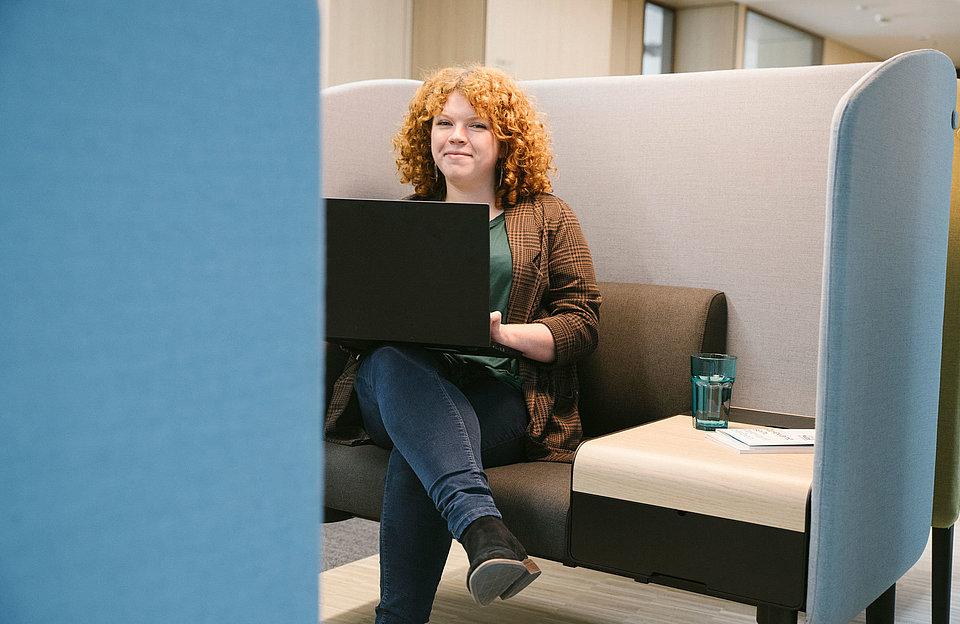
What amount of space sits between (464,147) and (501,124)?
0.09 metres

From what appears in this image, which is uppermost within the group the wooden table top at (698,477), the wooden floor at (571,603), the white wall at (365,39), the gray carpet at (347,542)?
the white wall at (365,39)

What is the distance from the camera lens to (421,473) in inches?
59.0

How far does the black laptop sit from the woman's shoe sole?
1.18ft

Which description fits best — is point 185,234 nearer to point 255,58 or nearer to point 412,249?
point 255,58

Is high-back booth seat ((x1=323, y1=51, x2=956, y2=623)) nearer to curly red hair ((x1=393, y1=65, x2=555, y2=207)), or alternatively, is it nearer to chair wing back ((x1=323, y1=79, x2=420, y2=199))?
chair wing back ((x1=323, y1=79, x2=420, y2=199))

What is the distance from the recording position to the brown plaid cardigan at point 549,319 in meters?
1.74

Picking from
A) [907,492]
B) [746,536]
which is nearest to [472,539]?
[746,536]

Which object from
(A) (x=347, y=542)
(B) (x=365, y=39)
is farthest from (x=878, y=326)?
(B) (x=365, y=39)

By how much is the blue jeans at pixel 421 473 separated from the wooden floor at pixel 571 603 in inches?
17.6

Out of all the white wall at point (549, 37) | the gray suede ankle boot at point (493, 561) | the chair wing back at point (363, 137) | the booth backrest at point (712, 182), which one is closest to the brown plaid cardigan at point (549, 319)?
the booth backrest at point (712, 182)

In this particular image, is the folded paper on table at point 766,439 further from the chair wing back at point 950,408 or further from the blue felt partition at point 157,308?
the blue felt partition at point 157,308

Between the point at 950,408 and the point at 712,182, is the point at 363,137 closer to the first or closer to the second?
the point at 712,182

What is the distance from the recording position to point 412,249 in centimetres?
155

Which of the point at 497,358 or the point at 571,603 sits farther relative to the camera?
the point at 571,603
